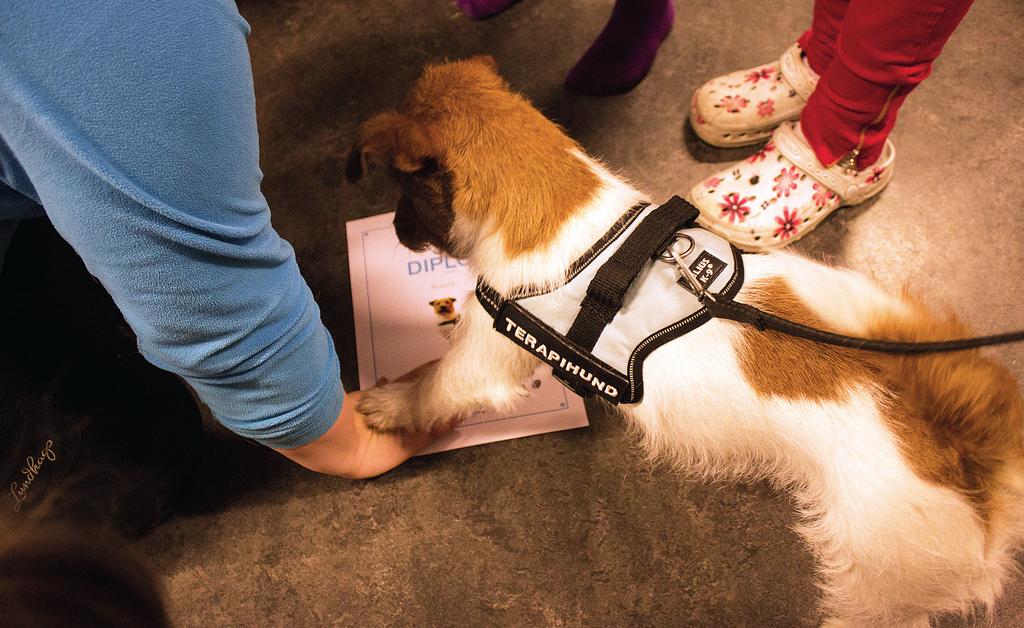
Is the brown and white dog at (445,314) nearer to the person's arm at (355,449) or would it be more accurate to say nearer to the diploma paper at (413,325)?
the diploma paper at (413,325)

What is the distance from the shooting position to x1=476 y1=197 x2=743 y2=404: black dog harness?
81 cm

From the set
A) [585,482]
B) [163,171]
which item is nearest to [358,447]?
[585,482]

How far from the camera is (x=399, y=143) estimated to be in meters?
0.81

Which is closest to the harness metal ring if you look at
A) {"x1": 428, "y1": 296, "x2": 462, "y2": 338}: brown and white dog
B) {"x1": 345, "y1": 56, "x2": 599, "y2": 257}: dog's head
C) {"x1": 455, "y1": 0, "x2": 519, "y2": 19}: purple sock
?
{"x1": 345, "y1": 56, "x2": 599, "y2": 257}: dog's head

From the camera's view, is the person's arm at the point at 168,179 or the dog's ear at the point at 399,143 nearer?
the person's arm at the point at 168,179

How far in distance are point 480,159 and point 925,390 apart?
2.03 feet

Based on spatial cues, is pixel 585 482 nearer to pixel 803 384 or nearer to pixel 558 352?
pixel 558 352

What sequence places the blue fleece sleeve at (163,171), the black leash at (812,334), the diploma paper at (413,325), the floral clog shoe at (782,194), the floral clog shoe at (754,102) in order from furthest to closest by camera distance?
1. the floral clog shoe at (754,102)
2. the floral clog shoe at (782,194)
3. the diploma paper at (413,325)
4. the black leash at (812,334)
5. the blue fleece sleeve at (163,171)

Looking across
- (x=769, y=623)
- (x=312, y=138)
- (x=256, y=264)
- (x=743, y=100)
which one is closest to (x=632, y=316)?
(x=256, y=264)

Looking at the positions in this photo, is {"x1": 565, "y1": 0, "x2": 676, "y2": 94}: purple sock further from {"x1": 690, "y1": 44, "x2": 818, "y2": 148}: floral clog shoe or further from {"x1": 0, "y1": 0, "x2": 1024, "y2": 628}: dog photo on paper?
{"x1": 690, "y1": 44, "x2": 818, "y2": 148}: floral clog shoe

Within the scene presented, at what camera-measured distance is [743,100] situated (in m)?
1.47

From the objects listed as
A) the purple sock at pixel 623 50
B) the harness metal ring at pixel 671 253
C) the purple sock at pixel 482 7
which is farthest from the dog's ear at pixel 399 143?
the purple sock at pixel 482 7

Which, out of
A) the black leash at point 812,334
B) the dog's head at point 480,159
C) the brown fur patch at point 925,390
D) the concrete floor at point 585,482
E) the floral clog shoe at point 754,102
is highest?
the dog's head at point 480,159

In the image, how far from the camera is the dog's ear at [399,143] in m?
0.80
